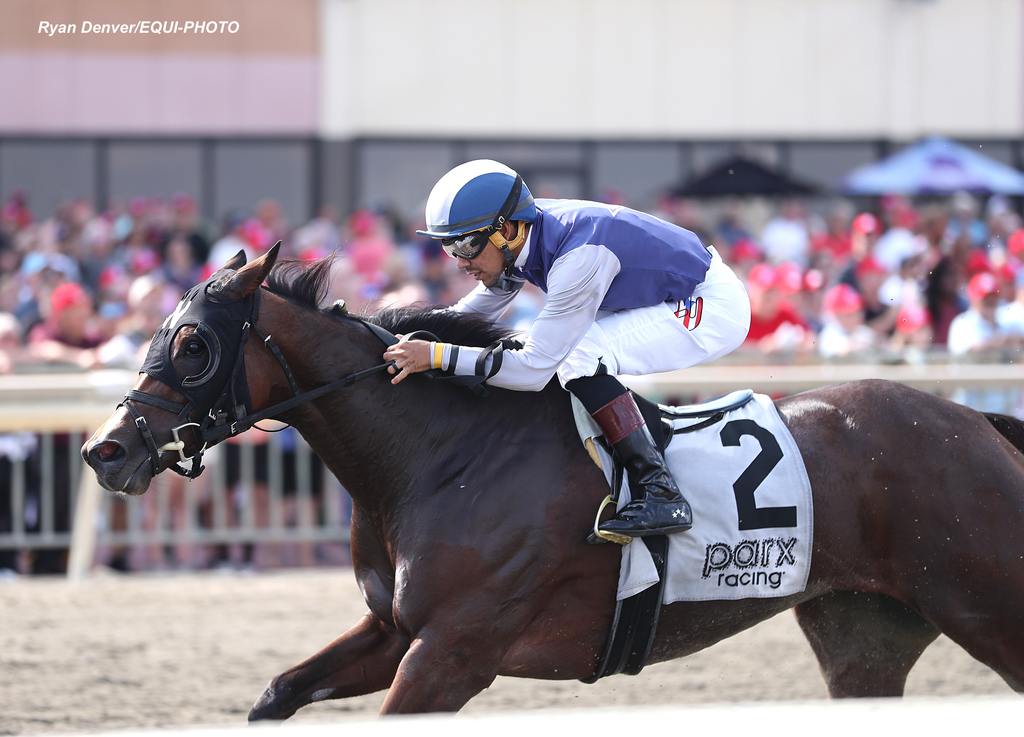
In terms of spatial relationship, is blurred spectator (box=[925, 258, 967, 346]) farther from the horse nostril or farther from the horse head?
the horse nostril

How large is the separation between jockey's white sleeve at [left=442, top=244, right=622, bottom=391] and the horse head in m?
0.58

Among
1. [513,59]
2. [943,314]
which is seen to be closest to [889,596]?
[943,314]

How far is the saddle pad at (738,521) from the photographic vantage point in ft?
13.4

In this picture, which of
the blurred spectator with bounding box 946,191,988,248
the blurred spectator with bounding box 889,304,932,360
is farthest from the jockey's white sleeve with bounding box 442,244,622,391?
the blurred spectator with bounding box 946,191,988,248

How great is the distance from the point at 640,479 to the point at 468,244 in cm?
85

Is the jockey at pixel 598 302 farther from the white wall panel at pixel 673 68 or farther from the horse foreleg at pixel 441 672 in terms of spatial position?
the white wall panel at pixel 673 68

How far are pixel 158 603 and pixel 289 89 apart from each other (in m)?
9.88

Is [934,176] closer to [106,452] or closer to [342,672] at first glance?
[342,672]

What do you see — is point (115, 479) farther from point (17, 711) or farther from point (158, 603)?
point (158, 603)

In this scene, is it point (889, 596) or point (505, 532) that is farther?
point (889, 596)

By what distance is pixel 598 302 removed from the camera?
3.98 m

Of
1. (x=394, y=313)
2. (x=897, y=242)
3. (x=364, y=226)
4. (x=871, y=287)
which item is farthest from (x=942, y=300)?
(x=394, y=313)

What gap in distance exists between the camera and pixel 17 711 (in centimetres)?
528

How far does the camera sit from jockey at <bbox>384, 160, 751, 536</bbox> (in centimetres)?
393
